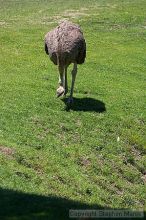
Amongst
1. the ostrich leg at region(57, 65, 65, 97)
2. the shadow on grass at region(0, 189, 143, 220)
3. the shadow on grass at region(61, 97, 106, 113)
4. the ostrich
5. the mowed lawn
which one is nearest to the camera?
the shadow on grass at region(0, 189, 143, 220)

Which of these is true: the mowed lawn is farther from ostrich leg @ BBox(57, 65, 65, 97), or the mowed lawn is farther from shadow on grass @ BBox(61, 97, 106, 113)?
→ ostrich leg @ BBox(57, 65, 65, 97)

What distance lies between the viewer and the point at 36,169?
639 inches

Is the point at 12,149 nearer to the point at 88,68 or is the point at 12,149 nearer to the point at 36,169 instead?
the point at 36,169

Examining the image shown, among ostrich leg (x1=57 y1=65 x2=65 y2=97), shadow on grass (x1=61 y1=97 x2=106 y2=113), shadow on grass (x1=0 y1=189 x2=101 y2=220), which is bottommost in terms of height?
shadow on grass (x1=61 y1=97 x2=106 y2=113)

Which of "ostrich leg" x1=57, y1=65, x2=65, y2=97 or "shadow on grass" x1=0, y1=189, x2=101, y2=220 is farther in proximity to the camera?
"ostrich leg" x1=57, y1=65, x2=65, y2=97

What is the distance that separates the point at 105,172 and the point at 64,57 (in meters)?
5.19

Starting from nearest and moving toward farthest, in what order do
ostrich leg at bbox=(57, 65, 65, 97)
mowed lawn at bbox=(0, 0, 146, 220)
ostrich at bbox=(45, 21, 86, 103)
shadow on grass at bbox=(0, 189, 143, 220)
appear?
shadow on grass at bbox=(0, 189, 143, 220), mowed lawn at bbox=(0, 0, 146, 220), ostrich at bbox=(45, 21, 86, 103), ostrich leg at bbox=(57, 65, 65, 97)

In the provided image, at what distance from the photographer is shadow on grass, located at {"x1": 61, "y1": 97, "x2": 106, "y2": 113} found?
858 inches

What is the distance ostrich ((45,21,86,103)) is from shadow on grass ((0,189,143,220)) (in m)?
7.95

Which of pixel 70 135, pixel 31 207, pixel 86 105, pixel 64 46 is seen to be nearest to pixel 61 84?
pixel 86 105

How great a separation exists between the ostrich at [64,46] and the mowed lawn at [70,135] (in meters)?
1.67

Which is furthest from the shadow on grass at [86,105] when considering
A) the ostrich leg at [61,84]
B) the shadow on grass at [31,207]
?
the shadow on grass at [31,207]

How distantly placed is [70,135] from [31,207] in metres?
7.65

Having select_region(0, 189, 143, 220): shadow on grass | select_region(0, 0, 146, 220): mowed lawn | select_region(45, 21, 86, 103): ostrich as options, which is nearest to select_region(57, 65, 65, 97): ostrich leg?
select_region(45, 21, 86, 103): ostrich
